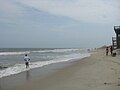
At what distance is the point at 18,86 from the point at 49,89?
2.20 meters

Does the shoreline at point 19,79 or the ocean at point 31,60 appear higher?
the ocean at point 31,60

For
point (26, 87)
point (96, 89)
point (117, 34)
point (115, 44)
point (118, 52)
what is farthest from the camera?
point (115, 44)

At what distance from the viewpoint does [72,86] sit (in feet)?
40.7

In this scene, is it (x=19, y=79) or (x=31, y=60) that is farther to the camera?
(x=31, y=60)

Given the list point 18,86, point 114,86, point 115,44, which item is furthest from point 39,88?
point 115,44

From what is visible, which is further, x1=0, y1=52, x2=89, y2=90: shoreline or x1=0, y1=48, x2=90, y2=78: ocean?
x1=0, y1=48, x2=90, y2=78: ocean

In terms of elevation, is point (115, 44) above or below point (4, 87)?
above

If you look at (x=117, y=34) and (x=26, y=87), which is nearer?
(x=26, y=87)

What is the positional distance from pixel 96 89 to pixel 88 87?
2.52 feet

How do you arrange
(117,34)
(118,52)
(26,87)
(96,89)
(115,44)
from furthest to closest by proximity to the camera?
(115,44) → (117,34) → (118,52) → (26,87) → (96,89)

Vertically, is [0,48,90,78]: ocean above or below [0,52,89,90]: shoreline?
above

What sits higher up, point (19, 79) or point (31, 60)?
point (31, 60)

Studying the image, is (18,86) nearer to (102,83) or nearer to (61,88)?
(61,88)

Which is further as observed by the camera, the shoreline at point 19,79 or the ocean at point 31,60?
the ocean at point 31,60
